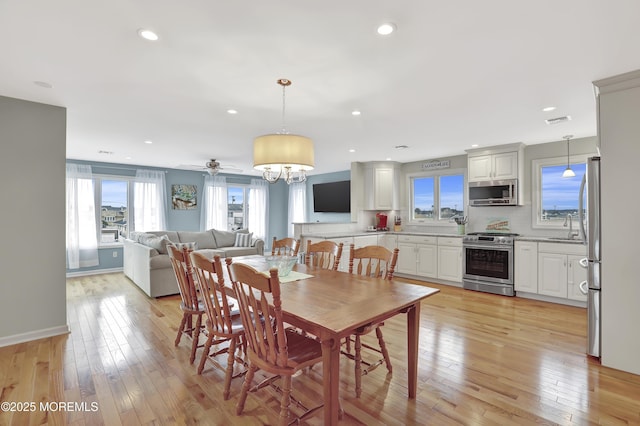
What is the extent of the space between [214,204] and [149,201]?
64.7 inches

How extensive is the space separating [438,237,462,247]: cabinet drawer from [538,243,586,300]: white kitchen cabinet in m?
1.20

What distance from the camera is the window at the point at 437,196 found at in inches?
241

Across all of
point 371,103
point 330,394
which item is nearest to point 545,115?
point 371,103

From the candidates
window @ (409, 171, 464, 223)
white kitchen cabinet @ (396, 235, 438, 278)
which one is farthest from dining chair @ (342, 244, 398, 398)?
window @ (409, 171, 464, 223)

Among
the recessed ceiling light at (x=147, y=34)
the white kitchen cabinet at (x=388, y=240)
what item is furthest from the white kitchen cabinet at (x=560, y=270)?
the recessed ceiling light at (x=147, y=34)

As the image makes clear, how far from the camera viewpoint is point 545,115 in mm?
3543

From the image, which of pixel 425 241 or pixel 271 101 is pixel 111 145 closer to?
pixel 271 101

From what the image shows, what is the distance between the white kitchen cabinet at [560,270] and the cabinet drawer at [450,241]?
1202 millimetres

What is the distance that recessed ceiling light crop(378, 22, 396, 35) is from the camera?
1856mm

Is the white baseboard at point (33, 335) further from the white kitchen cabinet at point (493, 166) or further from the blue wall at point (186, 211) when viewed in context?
the white kitchen cabinet at point (493, 166)

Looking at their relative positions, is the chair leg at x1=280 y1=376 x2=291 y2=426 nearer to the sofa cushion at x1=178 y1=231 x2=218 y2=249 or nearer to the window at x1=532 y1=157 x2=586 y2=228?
the window at x1=532 y1=157 x2=586 y2=228

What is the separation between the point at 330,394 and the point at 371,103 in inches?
106

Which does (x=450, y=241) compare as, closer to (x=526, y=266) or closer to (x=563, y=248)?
(x=526, y=266)

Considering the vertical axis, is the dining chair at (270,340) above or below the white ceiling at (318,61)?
below
